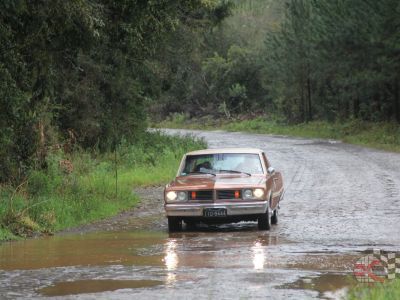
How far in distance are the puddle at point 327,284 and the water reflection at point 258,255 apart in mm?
1013

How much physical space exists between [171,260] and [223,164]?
506 centimetres

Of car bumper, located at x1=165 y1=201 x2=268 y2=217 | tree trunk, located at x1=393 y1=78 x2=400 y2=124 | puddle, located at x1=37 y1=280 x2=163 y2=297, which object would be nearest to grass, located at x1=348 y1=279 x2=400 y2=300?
puddle, located at x1=37 y1=280 x2=163 y2=297

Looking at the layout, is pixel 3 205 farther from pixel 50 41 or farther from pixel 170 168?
pixel 170 168

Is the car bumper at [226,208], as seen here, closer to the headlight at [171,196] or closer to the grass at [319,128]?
the headlight at [171,196]

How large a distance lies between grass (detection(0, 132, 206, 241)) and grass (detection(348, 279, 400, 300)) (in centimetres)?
759

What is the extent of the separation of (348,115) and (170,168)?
4070 cm

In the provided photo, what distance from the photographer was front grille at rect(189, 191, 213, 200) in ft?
49.8

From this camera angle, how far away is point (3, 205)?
15.9 metres

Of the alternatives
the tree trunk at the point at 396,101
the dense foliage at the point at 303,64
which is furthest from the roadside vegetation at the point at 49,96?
the tree trunk at the point at 396,101

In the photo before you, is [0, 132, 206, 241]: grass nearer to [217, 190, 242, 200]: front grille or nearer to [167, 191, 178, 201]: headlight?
[167, 191, 178, 201]: headlight

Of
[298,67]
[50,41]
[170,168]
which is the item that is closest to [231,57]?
[298,67]

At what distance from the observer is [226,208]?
Result: 15.0 metres

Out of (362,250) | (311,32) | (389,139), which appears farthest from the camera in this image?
(311,32)

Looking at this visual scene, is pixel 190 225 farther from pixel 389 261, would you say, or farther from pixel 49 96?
pixel 49 96
